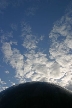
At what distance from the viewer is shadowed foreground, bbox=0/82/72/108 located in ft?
30.1

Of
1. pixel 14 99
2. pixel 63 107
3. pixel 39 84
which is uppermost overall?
pixel 39 84

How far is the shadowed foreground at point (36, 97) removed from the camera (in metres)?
9.18

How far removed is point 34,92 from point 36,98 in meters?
0.51

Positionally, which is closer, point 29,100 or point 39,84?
point 29,100

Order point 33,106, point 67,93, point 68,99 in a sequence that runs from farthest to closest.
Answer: point 67,93 < point 68,99 < point 33,106

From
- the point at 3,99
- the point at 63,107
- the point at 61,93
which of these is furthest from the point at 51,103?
the point at 3,99

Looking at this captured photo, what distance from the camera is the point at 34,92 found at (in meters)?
9.89

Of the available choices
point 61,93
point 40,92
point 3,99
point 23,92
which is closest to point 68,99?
point 61,93

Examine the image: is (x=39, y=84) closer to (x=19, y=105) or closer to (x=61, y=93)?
(x=61, y=93)

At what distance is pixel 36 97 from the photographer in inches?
374

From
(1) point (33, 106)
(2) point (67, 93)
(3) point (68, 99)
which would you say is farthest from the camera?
(2) point (67, 93)

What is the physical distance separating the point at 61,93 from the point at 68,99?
0.65 metres

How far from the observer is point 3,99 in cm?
1027

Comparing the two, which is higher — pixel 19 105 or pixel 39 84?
pixel 39 84
